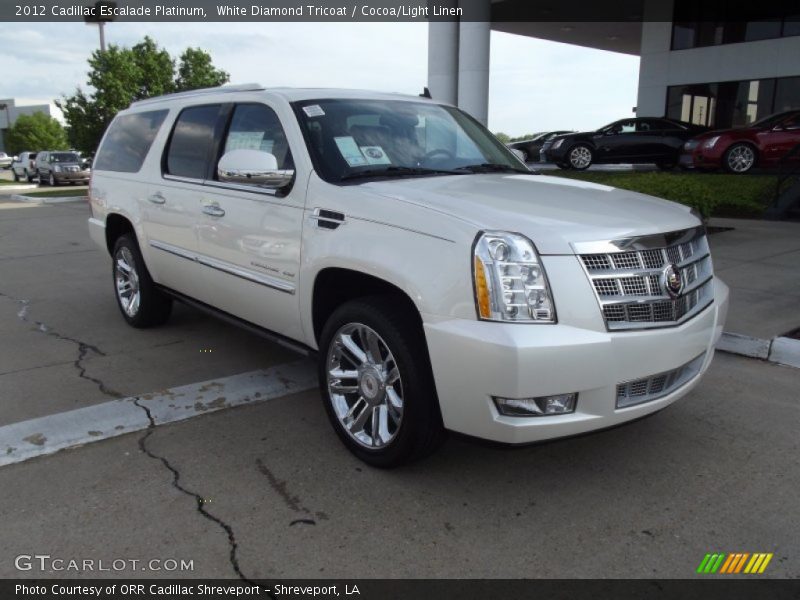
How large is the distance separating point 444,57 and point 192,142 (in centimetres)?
2263

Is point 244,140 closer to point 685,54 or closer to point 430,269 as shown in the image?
point 430,269

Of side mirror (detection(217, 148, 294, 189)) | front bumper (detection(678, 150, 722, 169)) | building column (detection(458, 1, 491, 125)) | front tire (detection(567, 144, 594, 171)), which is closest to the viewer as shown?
side mirror (detection(217, 148, 294, 189))

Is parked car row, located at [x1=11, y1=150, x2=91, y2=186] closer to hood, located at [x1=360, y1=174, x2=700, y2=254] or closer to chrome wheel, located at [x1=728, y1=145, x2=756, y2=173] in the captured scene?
chrome wheel, located at [x1=728, y1=145, x2=756, y2=173]

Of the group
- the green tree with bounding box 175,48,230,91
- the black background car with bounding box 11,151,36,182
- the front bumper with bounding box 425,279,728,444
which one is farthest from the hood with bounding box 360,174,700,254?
the black background car with bounding box 11,151,36,182

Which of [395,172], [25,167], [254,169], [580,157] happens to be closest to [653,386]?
[395,172]

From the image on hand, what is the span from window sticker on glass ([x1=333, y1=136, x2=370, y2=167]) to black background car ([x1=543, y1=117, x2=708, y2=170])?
1577cm

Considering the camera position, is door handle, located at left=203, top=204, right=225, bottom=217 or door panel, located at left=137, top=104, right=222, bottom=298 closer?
door handle, located at left=203, top=204, right=225, bottom=217

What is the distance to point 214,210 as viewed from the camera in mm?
4492

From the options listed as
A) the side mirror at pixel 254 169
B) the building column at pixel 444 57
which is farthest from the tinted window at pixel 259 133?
the building column at pixel 444 57

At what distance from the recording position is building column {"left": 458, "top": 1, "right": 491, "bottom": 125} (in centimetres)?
2445

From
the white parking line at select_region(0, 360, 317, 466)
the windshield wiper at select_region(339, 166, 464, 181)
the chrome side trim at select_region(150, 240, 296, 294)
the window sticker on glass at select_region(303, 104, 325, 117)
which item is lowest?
the white parking line at select_region(0, 360, 317, 466)

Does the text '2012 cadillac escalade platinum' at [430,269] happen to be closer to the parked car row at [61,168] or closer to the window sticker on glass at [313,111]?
the window sticker on glass at [313,111]

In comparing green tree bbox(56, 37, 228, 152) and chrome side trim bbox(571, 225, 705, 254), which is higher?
green tree bbox(56, 37, 228, 152)

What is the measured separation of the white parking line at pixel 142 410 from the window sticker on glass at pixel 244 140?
1.60m
